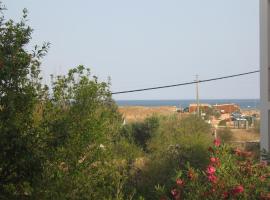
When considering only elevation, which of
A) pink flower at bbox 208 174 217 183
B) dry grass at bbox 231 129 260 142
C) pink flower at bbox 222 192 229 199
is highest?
pink flower at bbox 208 174 217 183

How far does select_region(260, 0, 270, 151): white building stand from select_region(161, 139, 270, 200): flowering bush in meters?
8.13

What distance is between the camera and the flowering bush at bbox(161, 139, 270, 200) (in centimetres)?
569

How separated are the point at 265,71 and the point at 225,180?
9164mm

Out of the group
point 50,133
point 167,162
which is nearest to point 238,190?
point 50,133

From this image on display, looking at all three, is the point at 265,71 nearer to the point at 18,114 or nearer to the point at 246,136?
the point at 18,114

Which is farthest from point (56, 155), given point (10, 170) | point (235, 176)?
point (235, 176)

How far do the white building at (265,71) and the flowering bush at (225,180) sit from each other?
813cm

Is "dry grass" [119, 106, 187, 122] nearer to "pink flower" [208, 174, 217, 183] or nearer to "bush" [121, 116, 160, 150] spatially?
"bush" [121, 116, 160, 150]

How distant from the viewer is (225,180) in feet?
19.1

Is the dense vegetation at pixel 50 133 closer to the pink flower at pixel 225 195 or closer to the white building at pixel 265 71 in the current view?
the pink flower at pixel 225 195

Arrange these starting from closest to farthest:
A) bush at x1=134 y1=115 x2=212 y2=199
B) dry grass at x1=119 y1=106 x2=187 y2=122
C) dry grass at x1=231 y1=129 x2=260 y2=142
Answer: bush at x1=134 y1=115 x2=212 y2=199 → dry grass at x1=231 y1=129 x2=260 y2=142 → dry grass at x1=119 y1=106 x2=187 y2=122

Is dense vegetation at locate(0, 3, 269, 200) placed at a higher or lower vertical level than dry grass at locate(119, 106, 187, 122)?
higher

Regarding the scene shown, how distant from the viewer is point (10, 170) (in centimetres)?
696

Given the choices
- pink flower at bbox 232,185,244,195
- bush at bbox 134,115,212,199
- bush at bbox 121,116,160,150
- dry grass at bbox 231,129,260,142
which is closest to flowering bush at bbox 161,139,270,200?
pink flower at bbox 232,185,244,195
